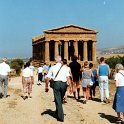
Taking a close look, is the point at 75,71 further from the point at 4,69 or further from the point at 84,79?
the point at 4,69

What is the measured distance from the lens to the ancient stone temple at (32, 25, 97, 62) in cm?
7806

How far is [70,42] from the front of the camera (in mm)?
83625

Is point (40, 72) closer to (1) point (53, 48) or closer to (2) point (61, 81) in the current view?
(2) point (61, 81)

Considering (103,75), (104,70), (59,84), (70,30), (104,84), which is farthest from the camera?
(70,30)

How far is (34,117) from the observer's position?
13500 millimetres

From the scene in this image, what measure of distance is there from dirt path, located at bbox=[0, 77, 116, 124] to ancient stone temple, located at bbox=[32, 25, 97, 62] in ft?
194

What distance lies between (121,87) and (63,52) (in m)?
73.1

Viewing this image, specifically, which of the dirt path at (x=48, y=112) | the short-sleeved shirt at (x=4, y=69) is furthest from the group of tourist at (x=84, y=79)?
the short-sleeved shirt at (x=4, y=69)

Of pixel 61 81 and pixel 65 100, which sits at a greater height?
pixel 61 81

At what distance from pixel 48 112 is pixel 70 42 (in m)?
69.5

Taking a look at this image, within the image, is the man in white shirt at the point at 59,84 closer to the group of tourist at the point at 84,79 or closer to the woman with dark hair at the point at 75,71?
the group of tourist at the point at 84,79

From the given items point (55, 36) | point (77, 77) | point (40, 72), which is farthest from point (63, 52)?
point (77, 77)

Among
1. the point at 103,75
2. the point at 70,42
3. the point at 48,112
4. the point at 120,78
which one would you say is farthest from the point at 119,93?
the point at 70,42

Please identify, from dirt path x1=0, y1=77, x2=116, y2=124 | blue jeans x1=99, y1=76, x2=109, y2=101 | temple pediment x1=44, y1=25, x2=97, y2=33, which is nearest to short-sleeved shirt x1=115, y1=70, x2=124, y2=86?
dirt path x1=0, y1=77, x2=116, y2=124
